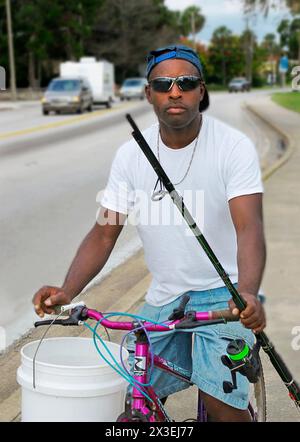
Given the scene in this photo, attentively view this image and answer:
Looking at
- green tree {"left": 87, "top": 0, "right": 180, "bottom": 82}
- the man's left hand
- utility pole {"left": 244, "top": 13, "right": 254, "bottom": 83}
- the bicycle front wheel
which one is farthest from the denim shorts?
utility pole {"left": 244, "top": 13, "right": 254, "bottom": 83}

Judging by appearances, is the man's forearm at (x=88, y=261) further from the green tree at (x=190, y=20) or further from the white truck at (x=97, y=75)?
the green tree at (x=190, y=20)

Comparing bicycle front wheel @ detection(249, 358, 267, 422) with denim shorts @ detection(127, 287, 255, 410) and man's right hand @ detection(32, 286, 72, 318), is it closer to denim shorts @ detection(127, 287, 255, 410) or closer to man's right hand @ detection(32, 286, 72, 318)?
denim shorts @ detection(127, 287, 255, 410)

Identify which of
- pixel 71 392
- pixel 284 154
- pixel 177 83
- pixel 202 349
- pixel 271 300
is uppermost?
pixel 177 83

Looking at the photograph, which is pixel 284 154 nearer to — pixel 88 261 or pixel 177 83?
pixel 88 261

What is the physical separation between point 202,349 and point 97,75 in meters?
43.1

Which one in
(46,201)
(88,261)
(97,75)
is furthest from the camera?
(97,75)

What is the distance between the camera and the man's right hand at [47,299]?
269 cm

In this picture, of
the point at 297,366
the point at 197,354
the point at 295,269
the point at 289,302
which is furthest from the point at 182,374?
the point at 295,269

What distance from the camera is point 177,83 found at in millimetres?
2902

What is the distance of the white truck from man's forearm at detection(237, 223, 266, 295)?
3864 centimetres

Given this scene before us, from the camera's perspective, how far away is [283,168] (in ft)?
49.5

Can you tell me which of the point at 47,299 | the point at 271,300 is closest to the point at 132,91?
the point at 271,300
